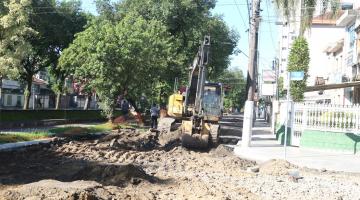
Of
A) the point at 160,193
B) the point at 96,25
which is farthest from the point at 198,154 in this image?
the point at 96,25

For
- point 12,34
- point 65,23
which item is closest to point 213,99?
point 12,34

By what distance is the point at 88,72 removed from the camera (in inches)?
1391

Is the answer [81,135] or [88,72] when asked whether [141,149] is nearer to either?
[81,135]

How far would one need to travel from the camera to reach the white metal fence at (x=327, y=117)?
21.9m

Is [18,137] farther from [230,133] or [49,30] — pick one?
[49,30]

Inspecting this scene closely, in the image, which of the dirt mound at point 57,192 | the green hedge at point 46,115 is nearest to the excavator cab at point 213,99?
the green hedge at point 46,115

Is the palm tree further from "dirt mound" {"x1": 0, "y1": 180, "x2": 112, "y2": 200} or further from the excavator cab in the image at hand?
"dirt mound" {"x1": 0, "y1": 180, "x2": 112, "y2": 200}

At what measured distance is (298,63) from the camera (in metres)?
37.8

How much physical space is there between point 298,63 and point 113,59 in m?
12.7

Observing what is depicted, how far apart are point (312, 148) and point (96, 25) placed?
19.2 meters

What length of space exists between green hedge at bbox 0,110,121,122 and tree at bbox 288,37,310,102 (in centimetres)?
1582

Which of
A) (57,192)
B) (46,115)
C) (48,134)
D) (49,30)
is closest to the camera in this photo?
(57,192)

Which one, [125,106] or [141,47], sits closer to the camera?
[141,47]

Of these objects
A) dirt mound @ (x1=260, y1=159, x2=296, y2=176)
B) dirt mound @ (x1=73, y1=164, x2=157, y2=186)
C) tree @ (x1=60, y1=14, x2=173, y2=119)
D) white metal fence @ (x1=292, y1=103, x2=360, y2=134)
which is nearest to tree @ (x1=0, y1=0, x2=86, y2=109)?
tree @ (x1=60, y1=14, x2=173, y2=119)
